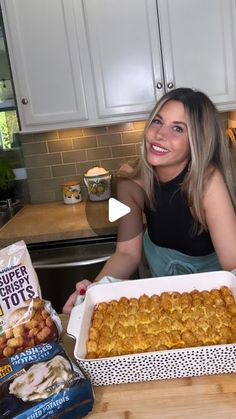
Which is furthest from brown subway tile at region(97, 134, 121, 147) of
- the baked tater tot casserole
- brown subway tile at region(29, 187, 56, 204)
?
the baked tater tot casserole

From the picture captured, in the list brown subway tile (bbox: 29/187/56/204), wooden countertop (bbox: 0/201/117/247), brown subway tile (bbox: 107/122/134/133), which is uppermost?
brown subway tile (bbox: 107/122/134/133)

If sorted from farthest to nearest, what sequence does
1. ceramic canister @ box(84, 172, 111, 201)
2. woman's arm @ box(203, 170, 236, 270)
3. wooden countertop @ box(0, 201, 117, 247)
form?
ceramic canister @ box(84, 172, 111, 201)
wooden countertop @ box(0, 201, 117, 247)
woman's arm @ box(203, 170, 236, 270)

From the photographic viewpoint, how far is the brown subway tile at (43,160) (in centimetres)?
264

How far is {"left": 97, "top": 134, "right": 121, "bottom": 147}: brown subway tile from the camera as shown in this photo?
2600 millimetres

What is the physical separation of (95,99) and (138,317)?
1.59 meters

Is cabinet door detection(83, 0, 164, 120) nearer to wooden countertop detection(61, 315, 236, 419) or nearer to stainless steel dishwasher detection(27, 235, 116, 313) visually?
stainless steel dishwasher detection(27, 235, 116, 313)

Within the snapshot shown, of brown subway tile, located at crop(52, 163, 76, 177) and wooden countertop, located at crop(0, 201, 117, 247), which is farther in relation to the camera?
brown subway tile, located at crop(52, 163, 76, 177)

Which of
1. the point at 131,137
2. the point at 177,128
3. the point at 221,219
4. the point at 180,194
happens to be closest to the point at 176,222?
the point at 180,194

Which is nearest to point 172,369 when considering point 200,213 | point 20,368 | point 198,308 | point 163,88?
point 198,308

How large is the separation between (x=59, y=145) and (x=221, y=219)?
4.97 feet

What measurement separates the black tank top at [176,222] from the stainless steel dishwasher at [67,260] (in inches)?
21.9

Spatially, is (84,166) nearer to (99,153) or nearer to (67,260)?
(99,153)

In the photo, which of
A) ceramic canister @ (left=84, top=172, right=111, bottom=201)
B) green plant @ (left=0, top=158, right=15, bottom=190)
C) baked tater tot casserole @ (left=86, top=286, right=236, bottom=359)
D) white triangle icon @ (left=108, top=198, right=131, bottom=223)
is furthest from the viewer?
green plant @ (left=0, top=158, right=15, bottom=190)

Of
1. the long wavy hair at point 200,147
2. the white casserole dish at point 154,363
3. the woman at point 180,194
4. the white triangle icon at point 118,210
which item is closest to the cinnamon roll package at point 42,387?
the white casserole dish at point 154,363
